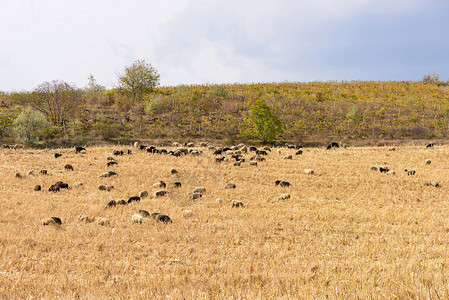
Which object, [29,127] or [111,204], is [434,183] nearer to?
[111,204]

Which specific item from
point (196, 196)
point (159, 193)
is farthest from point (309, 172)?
point (159, 193)

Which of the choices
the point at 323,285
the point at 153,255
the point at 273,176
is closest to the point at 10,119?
the point at 273,176

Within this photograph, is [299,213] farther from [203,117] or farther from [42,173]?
[203,117]

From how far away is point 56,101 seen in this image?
4547cm

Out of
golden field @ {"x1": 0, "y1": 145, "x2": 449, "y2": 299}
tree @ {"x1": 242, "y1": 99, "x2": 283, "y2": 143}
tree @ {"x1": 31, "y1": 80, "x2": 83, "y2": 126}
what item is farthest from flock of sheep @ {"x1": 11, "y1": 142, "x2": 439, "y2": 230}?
tree @ {"x1": 31, "y1": 80, "x2": 83, "y2": 126}

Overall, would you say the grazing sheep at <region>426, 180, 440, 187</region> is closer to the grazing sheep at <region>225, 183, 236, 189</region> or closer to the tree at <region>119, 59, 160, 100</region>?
the grazing sheep at <region>225, 183, 236, 189</region>

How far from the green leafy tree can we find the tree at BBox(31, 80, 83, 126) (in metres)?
6.70

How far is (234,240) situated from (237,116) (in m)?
43.2

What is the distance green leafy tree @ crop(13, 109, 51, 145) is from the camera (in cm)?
3628

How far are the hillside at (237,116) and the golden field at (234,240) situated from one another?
26.0 m

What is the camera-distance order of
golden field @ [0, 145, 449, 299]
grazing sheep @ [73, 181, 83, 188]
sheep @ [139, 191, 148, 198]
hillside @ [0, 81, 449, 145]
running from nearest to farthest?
1. golden field @ [0, 145, 449, 299]
2. sheep @ [139, 191, 148, 198]
3. grazing sheep @ [73, 181, 83, 188]
4. hillside @ [0, 81, 449, 145]

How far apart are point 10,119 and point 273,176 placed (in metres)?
45.6

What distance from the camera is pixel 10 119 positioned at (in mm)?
41844

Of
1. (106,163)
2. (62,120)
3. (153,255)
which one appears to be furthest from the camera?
(62,120)
